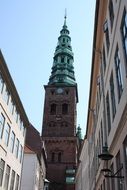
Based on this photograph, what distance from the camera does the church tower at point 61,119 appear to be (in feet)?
195

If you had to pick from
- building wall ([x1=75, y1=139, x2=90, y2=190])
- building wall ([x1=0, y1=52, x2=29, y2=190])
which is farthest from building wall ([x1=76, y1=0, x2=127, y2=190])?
building wall ([x1=75, y1=139, x2=90, y2=190])

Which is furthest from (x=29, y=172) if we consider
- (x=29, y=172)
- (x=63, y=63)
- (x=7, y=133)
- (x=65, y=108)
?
(x=63, y=63)

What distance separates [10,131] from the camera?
26672mm

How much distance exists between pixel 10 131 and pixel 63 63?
46.2 m

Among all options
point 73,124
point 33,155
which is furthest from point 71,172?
point 33,155

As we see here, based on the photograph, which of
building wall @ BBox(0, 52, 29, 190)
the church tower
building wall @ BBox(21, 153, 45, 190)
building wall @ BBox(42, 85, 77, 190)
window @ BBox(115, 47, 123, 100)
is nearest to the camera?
window @ BBox(115, 47, 123, 100)

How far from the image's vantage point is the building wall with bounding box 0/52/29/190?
24.1 meters

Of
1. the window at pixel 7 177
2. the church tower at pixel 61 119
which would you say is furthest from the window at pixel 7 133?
the church tower at pixel 61 119

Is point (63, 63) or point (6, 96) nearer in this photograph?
point (6, 96)

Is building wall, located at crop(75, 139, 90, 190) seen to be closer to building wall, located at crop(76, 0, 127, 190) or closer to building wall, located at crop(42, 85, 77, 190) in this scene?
building wall, located at crop(42, 85, 77, 190)

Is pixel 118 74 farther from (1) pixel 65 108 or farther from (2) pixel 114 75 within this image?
(1) pixel 65 108

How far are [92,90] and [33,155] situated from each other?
1641cm

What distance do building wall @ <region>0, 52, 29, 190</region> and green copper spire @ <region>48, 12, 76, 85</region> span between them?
123 ft

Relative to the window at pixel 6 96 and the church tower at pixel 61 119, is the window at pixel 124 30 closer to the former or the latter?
the window at pixel 6 96
